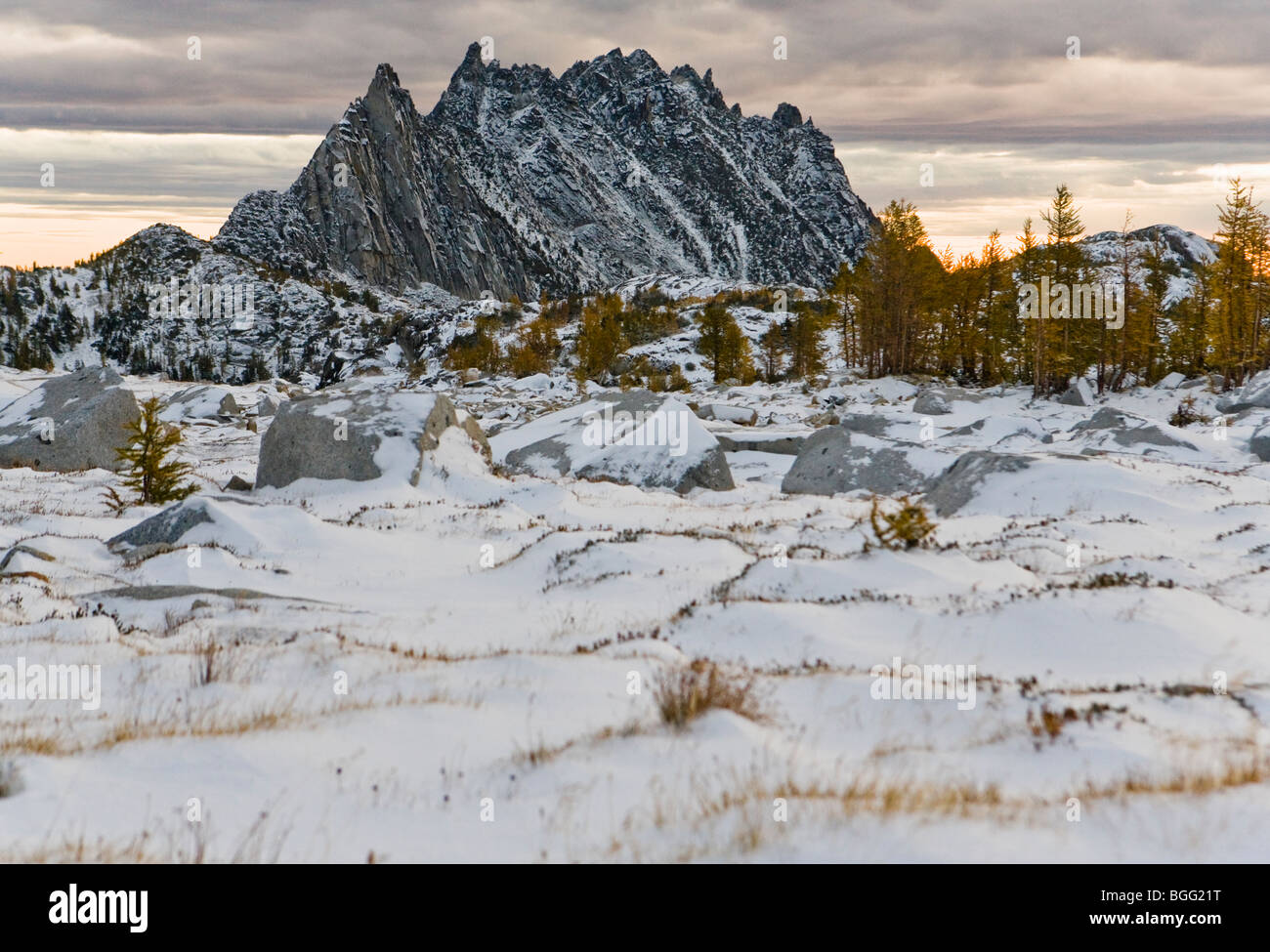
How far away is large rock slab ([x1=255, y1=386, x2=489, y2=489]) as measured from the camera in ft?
61.4

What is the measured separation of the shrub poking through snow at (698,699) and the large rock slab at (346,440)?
1409 centimetres

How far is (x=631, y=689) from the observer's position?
5.98 meters

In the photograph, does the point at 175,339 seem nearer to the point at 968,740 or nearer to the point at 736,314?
the point at 736,314

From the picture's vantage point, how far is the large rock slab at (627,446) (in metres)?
20.6

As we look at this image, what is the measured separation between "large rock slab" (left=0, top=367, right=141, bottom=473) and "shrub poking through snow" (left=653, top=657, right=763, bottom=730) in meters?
23.4

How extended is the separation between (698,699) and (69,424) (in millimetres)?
26996

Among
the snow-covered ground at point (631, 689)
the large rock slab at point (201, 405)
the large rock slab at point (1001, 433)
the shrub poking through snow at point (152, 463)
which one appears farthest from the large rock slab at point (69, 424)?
the large rock slab at point (1001, 433)

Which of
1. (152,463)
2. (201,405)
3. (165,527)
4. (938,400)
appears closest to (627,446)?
(152,463)

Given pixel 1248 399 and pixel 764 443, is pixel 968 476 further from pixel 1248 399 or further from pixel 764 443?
pixel 1248 399

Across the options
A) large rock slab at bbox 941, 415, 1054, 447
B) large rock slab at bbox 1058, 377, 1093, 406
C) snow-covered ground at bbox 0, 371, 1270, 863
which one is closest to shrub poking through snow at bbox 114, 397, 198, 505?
snow-covered ground at bbox 0, 371, 1270, 863

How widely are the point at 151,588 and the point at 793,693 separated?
751 centimetres

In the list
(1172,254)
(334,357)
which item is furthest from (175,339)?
(1172,254)

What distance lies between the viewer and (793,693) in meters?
5.96

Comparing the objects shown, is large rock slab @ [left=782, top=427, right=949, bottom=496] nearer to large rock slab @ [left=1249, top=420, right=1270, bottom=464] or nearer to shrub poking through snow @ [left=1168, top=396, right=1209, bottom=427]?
large rock slab @ [left=1249, top=420, right=1270, bottom=464]
